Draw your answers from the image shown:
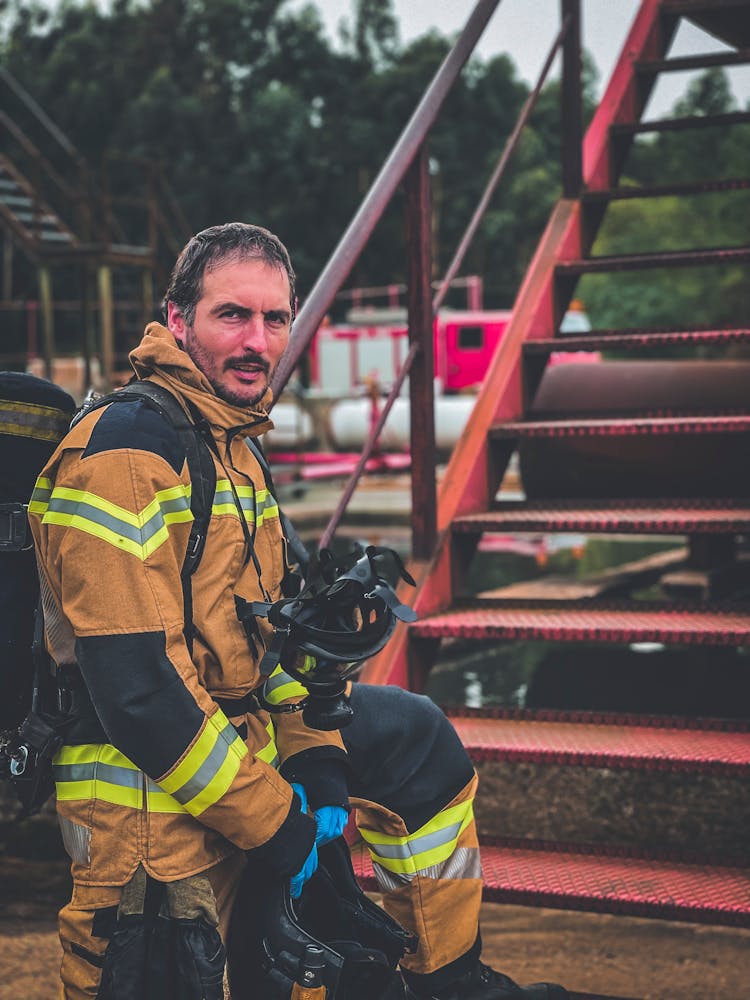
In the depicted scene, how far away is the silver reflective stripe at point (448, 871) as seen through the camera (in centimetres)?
244

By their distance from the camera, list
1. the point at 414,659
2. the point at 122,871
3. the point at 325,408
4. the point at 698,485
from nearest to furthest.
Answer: the point at 122,871
the point at 414,659
the point at 698,485
the point at 325,408

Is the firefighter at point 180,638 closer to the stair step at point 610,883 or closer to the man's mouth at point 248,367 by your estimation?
the man's mouth at point 248,367

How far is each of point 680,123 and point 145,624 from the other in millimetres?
3703

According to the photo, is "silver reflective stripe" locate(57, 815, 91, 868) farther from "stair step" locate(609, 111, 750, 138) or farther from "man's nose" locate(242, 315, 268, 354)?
"stair step" locate(609, 111, 750, 138)

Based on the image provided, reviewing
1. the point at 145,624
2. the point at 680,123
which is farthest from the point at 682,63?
the point at 145,624

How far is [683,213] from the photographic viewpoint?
4075 cm

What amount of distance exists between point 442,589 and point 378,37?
45338 millimetres

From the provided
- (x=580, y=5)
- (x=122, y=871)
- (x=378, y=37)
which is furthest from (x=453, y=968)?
(x=378, y=37)

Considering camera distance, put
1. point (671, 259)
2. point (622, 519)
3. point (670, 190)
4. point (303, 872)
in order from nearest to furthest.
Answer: point (303, 872) → point (622, 519) → point (671, 259) → point (670, 190)

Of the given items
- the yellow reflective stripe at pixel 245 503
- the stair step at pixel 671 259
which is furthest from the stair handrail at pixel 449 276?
the yellow reflective stripe at pixel 245 503

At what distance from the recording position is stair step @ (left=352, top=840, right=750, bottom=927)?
280cm

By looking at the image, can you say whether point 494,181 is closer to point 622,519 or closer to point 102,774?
point 622,519

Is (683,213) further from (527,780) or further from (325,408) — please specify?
(527,780)

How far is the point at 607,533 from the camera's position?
3744 mm
